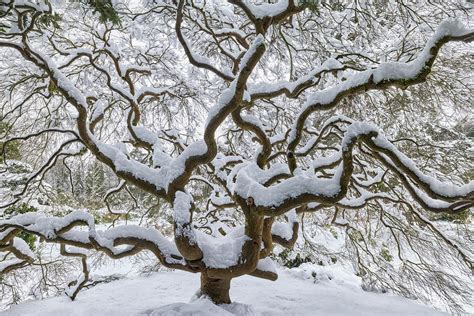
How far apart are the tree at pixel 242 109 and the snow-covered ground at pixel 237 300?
349 millimetres

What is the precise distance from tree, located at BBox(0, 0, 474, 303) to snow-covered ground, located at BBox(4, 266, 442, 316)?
0.35 m

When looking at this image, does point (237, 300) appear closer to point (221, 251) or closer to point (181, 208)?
point (221, 251)

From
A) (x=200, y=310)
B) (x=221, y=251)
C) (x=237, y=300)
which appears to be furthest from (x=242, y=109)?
(x=237, y=300)

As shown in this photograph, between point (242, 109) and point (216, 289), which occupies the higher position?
point (242, 109)

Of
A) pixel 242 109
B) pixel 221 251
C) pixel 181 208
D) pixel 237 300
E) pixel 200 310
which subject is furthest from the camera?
pixel 237 300

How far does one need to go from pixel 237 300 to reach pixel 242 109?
2.53 meters

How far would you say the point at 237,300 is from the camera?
460 cm

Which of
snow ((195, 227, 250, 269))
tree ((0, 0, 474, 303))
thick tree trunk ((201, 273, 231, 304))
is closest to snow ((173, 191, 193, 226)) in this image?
tree ((0, 0, 474, 303))

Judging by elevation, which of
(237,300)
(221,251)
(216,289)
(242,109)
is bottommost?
(237,300)

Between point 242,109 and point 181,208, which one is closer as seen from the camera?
point 181,208

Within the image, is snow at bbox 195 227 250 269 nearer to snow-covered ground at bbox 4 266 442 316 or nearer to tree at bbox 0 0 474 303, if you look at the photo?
tree at bbox 0 0 474 303

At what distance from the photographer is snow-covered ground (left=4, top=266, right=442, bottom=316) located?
3861 mm

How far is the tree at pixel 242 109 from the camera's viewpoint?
2.85 meters

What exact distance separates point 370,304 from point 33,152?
18.1 ft
